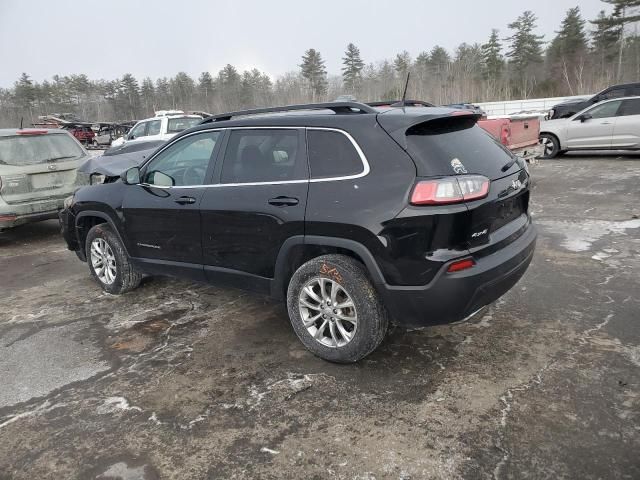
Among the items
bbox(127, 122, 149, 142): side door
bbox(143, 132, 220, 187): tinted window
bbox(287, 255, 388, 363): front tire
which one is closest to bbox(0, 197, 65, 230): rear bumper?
bbox(143, 132, 220, 187): tinted window

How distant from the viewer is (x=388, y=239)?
2877mm

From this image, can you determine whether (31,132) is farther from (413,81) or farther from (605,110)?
(413,81)

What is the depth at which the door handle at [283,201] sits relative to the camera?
328 cm

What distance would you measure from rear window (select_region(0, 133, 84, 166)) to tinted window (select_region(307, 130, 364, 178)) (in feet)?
19.0

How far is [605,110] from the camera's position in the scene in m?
11.4

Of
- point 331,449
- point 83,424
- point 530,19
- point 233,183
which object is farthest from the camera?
point 530,19

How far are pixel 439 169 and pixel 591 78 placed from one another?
4958 cm

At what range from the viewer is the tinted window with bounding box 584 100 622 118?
11217 millimetres

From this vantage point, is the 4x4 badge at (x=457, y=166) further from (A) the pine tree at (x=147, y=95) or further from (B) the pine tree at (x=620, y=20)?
(A) the pine tree at (x=147, y=95)

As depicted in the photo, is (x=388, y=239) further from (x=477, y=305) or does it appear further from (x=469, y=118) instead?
(x=469, y=118)

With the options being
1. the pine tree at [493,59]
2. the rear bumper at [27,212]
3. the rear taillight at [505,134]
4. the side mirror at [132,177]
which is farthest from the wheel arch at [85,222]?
the pine tree at [493,59]

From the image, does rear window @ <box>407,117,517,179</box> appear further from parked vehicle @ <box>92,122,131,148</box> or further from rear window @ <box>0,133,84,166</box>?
parked vehicle @ <box>92,122,131,148</box>

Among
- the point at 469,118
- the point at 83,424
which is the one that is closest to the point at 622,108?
the point at 469,118

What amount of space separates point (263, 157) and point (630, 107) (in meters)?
10.9
